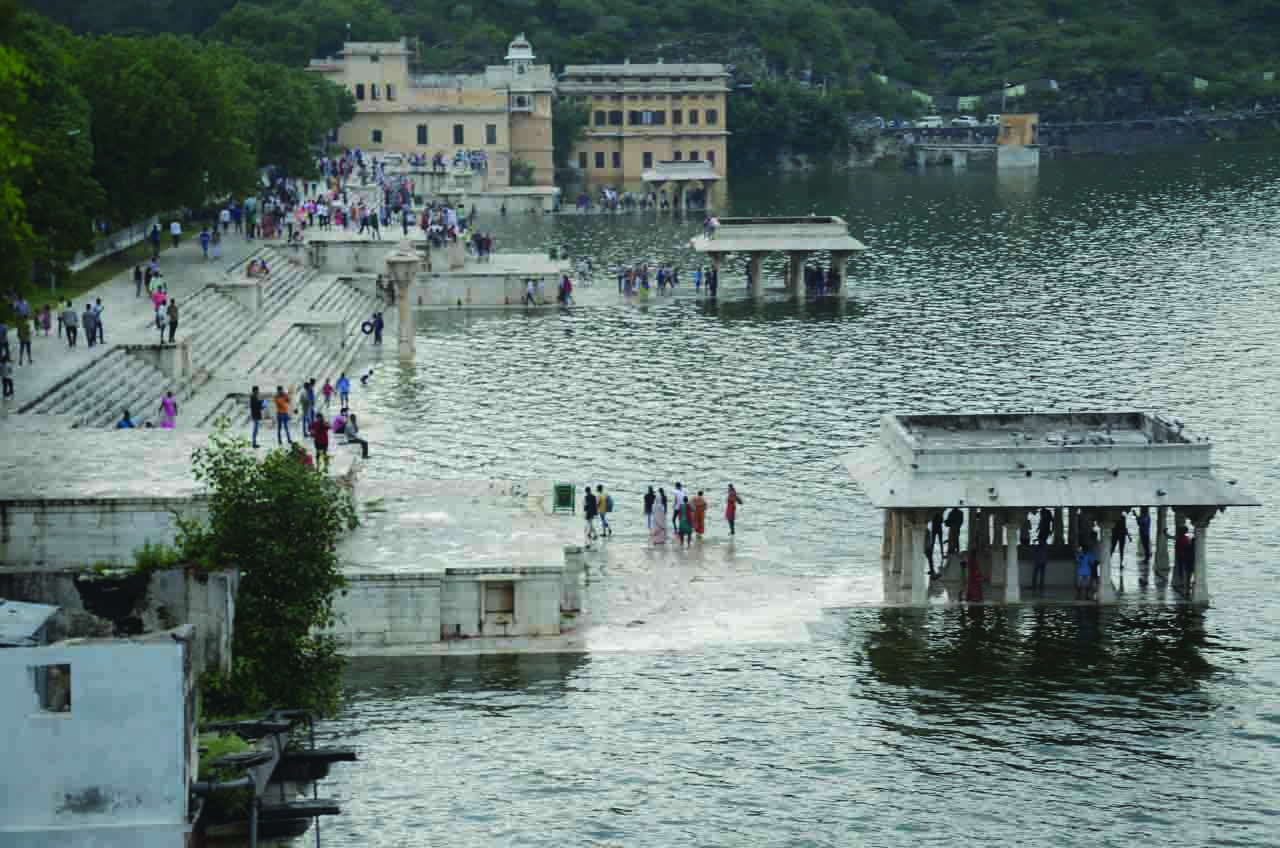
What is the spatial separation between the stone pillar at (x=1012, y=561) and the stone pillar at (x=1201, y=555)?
144 inches

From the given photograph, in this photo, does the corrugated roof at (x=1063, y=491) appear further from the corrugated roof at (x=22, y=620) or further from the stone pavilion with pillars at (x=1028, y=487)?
the corrugated roof at (x=22, y=620)

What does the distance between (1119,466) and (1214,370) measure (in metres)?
33.6

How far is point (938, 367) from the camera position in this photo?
3194 inches

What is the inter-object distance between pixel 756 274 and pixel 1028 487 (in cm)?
5541

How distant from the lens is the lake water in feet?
127

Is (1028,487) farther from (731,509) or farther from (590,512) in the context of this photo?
(590,512)

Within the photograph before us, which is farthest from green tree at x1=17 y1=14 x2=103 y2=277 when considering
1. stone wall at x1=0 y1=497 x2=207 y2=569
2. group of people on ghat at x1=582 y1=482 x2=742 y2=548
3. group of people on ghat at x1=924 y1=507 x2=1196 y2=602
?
group of people on ghat at x1=924 y1=507 x2=1196 y2=602

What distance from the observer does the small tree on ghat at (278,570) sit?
126 ft

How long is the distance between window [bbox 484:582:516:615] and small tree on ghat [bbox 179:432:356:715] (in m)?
6.43

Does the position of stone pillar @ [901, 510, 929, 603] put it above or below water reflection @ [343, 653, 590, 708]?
above

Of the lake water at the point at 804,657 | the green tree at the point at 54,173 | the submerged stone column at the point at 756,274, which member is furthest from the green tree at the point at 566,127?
the green tree at the point at 54,173

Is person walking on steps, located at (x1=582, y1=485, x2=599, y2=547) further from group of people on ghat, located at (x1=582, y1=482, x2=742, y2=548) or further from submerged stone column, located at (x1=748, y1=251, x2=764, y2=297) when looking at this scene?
submerged stone column, located at (x1=748, y1=251, x2=764, y2=297)

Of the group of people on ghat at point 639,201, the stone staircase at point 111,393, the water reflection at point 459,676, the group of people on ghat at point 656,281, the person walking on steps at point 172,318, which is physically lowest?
the water reflection at point 459,676

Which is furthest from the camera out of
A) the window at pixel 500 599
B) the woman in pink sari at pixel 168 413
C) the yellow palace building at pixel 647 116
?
the yellow palace building at pixel 647 116
